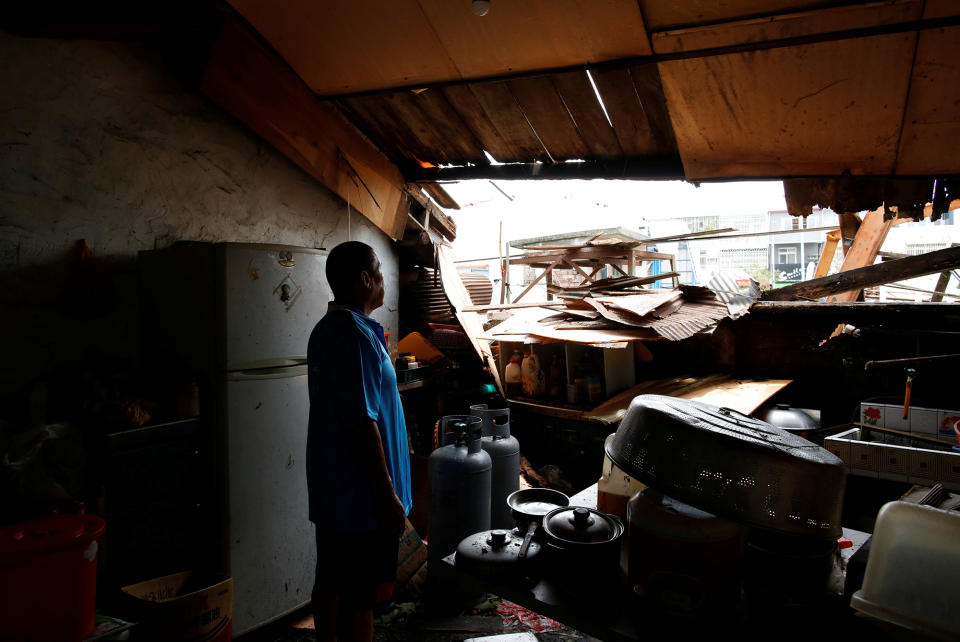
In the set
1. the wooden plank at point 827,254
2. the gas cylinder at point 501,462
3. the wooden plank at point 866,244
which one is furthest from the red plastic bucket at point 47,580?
the wooden plank at point 827,254

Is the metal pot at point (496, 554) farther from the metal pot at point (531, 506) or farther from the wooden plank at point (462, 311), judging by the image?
the wooden plank at point (462, 311)

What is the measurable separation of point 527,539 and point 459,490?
55.4 inches

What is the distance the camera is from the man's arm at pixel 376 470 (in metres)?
2.04

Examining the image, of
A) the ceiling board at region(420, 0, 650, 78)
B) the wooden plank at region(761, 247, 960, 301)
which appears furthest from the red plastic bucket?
the wooden plank at region(761, 247, 960, 301)

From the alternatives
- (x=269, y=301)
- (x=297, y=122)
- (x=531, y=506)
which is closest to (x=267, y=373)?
(x=269, y=301)

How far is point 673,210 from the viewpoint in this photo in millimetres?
20062

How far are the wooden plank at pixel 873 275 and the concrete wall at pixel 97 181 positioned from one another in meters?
4.49

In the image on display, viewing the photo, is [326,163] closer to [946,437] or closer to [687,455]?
[687,455]

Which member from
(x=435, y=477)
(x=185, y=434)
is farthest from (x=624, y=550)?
(x=185, y=434)

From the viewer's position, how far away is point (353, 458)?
2123 millimetres

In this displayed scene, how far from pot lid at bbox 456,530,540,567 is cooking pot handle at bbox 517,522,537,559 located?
13 millimetres

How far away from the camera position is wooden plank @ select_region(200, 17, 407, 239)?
127 inches

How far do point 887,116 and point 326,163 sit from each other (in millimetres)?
3636

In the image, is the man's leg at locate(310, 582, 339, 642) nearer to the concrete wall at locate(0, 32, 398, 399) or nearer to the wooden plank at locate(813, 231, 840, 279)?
the concrete wall at locate(0, 32, 398, 399)
